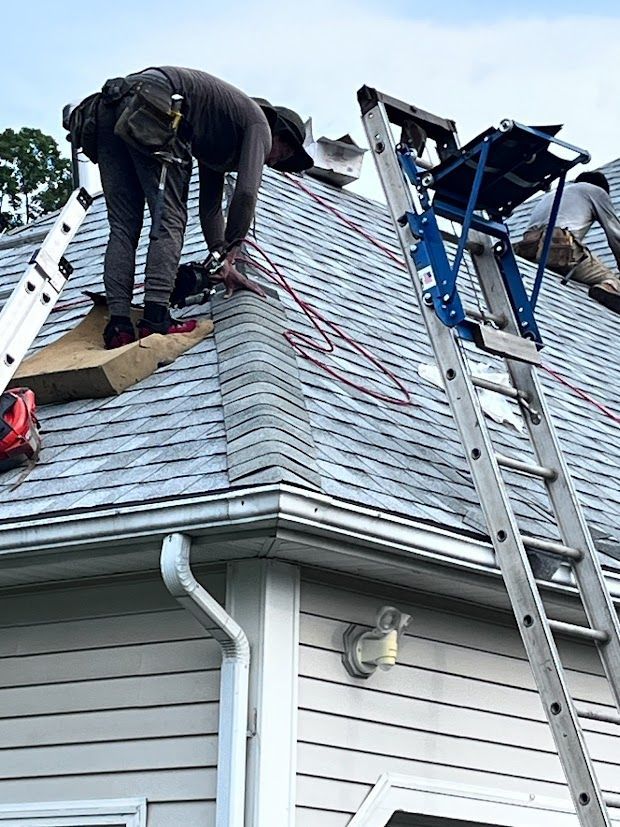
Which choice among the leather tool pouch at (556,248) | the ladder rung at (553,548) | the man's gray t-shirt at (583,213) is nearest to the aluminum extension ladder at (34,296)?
the ladder rung at (553,548)

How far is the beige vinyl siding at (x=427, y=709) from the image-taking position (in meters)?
4.99

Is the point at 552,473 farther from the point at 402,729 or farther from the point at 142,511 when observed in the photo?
the point at 142,511

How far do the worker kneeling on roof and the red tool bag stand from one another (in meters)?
0.76

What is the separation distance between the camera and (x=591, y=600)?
5098mm

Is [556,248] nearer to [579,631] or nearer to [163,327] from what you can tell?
[163,327]

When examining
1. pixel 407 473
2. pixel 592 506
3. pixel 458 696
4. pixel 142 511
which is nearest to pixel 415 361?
pixel 592 506

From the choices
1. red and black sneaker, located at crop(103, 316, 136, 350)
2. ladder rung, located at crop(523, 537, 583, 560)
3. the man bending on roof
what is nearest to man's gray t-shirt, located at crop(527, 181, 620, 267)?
the man bending on roof

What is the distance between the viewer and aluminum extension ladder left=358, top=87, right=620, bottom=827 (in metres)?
4.69

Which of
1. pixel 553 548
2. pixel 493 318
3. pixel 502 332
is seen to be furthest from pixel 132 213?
pixel 553 548

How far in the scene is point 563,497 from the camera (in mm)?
5359

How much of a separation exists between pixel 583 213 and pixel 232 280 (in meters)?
6.44

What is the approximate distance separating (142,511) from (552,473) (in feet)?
5.52

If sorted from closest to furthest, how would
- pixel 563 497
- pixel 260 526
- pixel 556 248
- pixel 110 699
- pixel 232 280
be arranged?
Answer: pixel 260 526 → pixel 110 699 → pixel 563 497 → pixel 232 280 → pixel 556 248

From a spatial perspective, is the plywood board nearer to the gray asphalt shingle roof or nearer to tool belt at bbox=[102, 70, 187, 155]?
the gray asphalt shingle roof
